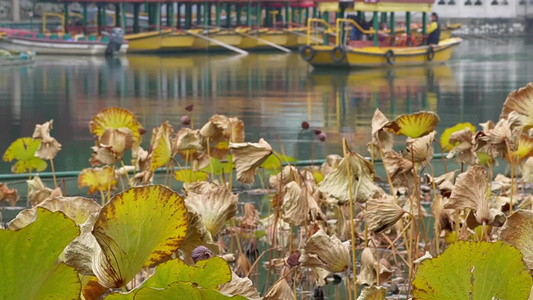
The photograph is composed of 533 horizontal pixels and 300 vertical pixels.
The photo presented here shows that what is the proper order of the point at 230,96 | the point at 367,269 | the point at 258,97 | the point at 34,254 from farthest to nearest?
the point at 230,96
the point at 258,97
the point at 367,269
the point at 34,254

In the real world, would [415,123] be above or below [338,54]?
above

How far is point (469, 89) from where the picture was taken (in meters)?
16.0

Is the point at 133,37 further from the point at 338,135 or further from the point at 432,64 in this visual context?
the point at 338,135

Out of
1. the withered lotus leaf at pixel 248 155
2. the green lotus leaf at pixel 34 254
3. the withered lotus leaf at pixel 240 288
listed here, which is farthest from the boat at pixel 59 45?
the green lotus leaf at pixel 34 254

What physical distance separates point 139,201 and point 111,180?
6.00 ft

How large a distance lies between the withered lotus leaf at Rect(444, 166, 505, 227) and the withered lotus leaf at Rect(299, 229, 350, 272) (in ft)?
0.67

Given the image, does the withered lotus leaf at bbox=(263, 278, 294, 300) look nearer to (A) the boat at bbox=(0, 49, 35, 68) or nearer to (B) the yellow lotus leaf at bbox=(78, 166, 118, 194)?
(B) the yellow lotus leaf at bbox=(78, 166, 118, 194)

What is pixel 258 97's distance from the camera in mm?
14531

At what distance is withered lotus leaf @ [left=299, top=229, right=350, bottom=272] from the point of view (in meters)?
1.34

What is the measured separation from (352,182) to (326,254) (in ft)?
0.73

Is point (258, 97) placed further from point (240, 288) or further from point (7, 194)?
point (240, 288)

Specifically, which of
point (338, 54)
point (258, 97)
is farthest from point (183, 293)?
point (338, 54)

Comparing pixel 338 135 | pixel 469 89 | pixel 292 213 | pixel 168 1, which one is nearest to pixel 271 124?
pixel 338 135

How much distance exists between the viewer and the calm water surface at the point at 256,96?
8.94 meters
